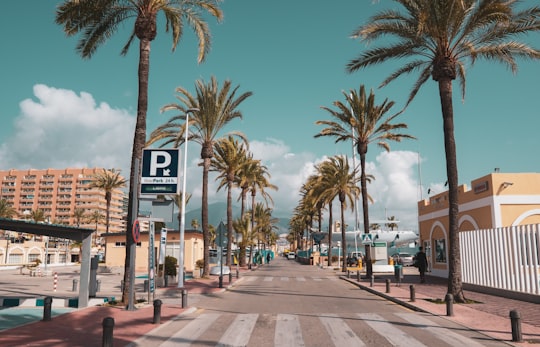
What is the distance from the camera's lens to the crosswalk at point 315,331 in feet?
29.9

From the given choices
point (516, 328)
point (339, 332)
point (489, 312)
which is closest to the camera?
point (516, 328)

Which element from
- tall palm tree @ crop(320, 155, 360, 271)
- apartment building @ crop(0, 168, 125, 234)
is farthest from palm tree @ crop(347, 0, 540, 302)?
apartment building @ crop(0, 168, 125, 234)

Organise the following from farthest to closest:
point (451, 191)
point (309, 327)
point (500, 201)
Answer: point (500, 201), point (451, 191), point (309, 327)

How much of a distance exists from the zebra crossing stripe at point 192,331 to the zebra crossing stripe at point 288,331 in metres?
1.81

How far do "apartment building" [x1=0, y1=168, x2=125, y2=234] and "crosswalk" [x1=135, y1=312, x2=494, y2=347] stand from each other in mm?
157018

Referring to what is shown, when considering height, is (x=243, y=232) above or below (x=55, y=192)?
below

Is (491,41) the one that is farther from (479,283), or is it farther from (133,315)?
(133,315)

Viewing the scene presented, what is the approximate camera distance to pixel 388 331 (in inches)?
409

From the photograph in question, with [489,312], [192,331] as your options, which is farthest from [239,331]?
[489,312]

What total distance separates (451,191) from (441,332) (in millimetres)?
7563

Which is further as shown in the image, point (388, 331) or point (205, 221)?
point (205, 221)

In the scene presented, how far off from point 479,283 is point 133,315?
16.5 m

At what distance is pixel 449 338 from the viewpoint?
9.57m

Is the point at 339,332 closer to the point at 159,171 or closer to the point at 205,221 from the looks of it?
the point at 159,171
